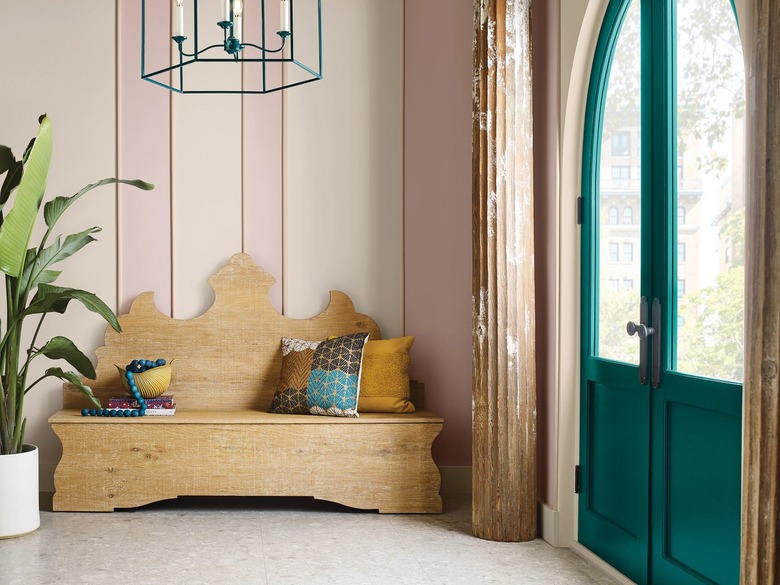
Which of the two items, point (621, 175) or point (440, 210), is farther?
point (440, 210)

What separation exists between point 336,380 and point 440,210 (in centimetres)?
109

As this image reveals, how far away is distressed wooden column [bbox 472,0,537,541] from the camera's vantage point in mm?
3389

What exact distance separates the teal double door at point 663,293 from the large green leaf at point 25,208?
88.0 inches

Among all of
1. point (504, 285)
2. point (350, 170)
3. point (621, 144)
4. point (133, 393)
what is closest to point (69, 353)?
point (133, 393)

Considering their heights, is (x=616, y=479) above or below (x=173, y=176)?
below

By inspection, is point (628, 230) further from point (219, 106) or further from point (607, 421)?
point (219, 106)

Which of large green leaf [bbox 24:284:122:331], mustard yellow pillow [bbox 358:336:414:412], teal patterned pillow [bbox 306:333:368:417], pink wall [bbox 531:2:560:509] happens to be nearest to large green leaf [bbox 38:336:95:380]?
large green leaf [bbox 24:284:122:331]

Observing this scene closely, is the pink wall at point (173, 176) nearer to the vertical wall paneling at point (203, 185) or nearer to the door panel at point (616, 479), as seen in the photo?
the vertical wall paneling at point (203, 185)

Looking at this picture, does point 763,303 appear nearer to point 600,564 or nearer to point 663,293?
point 663,293

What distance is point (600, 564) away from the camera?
3.05m

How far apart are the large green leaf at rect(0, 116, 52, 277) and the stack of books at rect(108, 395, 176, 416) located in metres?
0.81

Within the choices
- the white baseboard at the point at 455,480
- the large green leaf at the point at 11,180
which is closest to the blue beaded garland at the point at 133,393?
the large green leaf at the point at 11,180

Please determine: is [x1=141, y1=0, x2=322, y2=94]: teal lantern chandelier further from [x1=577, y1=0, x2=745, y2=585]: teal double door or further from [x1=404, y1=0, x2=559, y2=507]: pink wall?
[x1=577, y1=0, x2=745, y2=585]: teal double door

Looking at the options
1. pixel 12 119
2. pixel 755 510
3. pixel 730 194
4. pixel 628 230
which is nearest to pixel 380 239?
pixel 628 230
